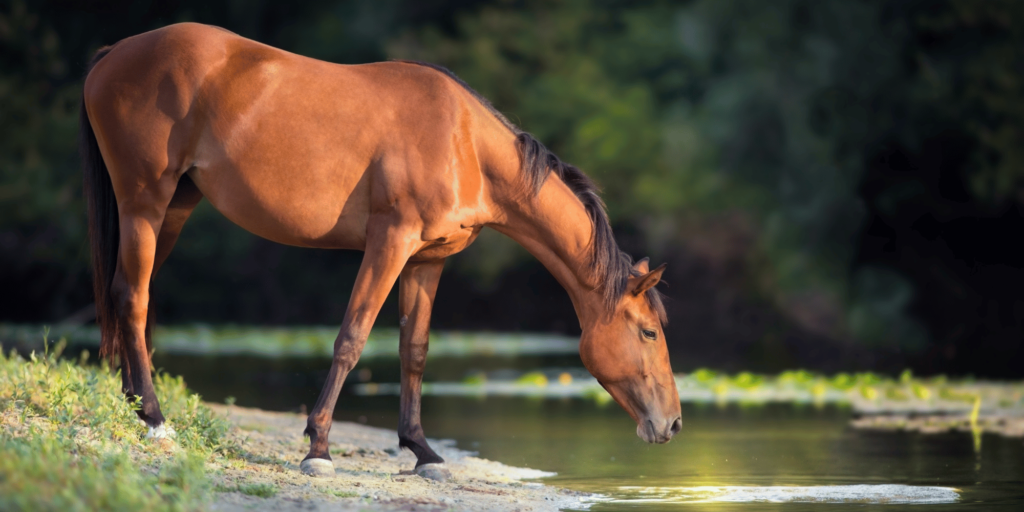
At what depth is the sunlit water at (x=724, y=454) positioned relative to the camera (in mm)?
5379

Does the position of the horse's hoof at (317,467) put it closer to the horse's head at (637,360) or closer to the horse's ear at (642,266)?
the horse's head at (637,360)

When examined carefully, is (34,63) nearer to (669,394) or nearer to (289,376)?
(289,376)

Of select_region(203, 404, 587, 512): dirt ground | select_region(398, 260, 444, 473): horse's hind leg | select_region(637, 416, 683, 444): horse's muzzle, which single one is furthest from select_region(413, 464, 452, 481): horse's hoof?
select_region(637, 416, 683, 444): horse's muzzle

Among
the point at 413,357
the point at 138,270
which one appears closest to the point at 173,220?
the point at 138,270

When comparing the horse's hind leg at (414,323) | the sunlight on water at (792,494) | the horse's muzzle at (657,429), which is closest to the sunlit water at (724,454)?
the sunlight on water at (792,494)

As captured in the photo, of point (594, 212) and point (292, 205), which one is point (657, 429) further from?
point (292, 205)

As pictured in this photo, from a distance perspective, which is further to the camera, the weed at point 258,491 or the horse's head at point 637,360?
the horse's head at point 637,360

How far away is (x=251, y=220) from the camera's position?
5777 millimetres

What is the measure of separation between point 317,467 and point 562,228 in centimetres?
171

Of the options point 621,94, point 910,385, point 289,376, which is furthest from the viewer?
point 621,94

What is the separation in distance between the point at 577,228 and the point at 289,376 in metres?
7.68

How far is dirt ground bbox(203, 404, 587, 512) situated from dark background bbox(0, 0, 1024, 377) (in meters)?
8.17

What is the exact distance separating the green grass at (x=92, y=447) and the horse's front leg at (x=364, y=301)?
0.54 m

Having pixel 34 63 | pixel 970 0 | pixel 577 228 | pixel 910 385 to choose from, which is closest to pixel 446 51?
pixel 34 63
